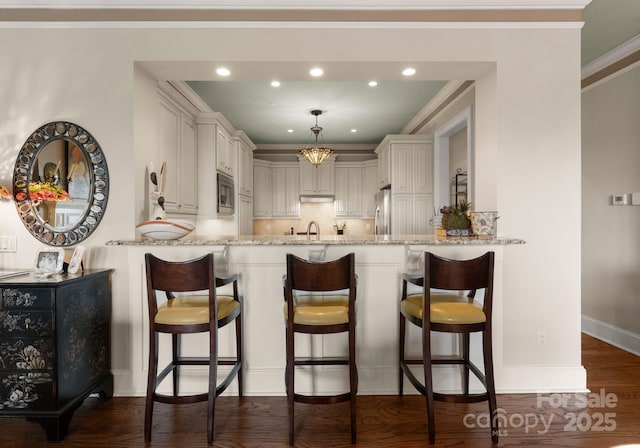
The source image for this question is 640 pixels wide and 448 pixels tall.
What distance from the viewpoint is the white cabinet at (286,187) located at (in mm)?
6805

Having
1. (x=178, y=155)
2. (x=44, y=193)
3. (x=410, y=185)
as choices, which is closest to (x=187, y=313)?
(x=44, y=193)

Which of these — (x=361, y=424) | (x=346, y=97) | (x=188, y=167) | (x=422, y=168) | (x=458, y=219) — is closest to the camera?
(x=361, y=424)

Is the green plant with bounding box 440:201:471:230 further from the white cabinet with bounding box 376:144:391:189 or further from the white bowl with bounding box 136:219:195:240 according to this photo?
the white cabinet with bounding box 376:144:391:189

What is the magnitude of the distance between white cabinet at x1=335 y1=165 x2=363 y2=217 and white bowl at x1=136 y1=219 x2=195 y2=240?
4.65 meters

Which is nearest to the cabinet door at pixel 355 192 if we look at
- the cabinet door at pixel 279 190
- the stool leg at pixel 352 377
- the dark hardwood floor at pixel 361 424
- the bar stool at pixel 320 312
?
the cabinet door at pixel 279 190

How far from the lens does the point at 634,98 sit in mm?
3242

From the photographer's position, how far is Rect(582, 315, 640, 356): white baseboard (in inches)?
127

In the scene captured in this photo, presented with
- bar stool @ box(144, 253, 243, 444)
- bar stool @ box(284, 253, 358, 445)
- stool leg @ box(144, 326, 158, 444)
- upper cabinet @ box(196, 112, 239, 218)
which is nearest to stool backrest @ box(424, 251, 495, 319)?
bar stool @ box(284, 253, 358, 445)

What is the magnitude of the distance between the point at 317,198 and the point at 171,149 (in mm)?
3502

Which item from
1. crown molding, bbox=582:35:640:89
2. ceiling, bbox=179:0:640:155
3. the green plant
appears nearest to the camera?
the green plant

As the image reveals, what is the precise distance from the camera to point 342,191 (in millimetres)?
6844

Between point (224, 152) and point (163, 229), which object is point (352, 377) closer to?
point (163, 229)

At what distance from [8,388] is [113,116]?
1.75 m

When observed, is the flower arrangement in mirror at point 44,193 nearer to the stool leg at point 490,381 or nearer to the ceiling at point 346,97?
the ceiling at point 346,97
